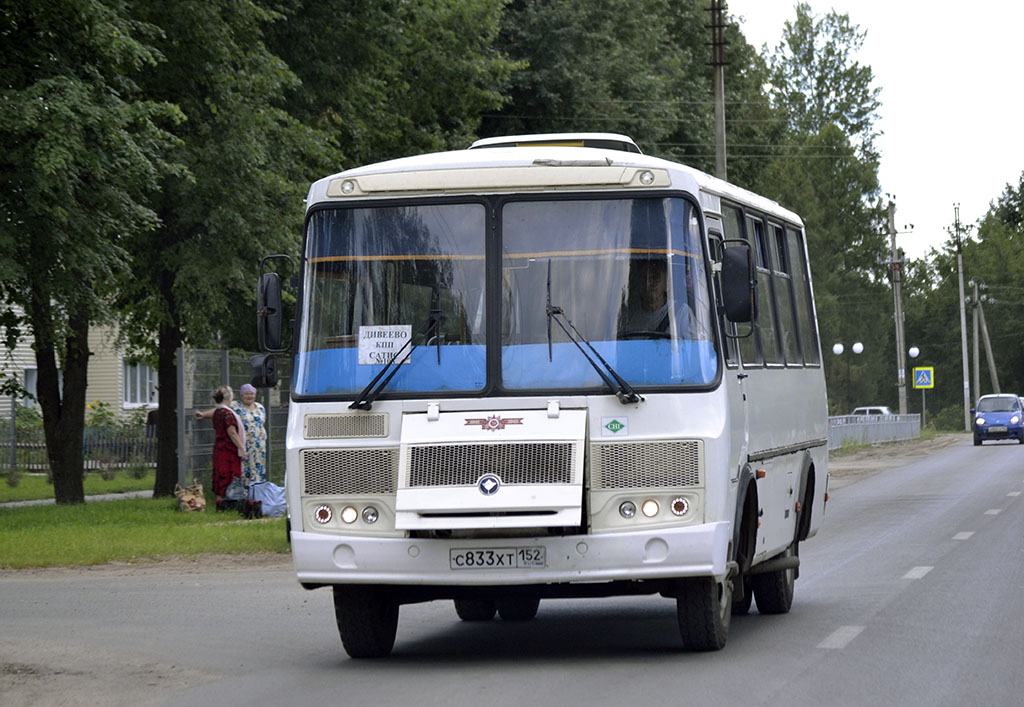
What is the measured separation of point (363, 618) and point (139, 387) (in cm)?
5521

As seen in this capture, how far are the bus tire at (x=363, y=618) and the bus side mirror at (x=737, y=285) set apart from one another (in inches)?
102

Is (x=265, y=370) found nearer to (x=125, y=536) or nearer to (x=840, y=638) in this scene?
(x=840, y=638)

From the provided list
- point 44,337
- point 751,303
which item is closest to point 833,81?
point 44,337

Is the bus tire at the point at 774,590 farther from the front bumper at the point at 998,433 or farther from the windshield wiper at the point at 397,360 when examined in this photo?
the front bumper at the point at 998,433

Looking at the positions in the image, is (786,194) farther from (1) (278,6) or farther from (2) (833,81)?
(1) (278,6)

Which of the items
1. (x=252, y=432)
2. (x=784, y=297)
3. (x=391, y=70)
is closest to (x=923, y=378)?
(x=391, y=70)

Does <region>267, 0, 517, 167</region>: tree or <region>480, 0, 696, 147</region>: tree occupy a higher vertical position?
<region>480, 0, 696, 147</region>: tree

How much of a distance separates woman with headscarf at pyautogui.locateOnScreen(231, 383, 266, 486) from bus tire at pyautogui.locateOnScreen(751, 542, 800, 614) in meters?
12.2

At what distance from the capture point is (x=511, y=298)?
33.6 ft

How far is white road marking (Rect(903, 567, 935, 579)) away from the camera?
1521cm

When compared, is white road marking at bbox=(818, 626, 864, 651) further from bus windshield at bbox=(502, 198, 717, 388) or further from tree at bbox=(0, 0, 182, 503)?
tree at bbox=(0, 0, 182, 503)

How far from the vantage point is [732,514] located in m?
10.2

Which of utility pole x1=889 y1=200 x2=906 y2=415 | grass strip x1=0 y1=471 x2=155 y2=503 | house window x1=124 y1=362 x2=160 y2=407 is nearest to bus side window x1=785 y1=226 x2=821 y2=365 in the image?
grass strip x1=0 y1=471 x2=155 y2=503

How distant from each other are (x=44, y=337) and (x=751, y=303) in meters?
14.6
